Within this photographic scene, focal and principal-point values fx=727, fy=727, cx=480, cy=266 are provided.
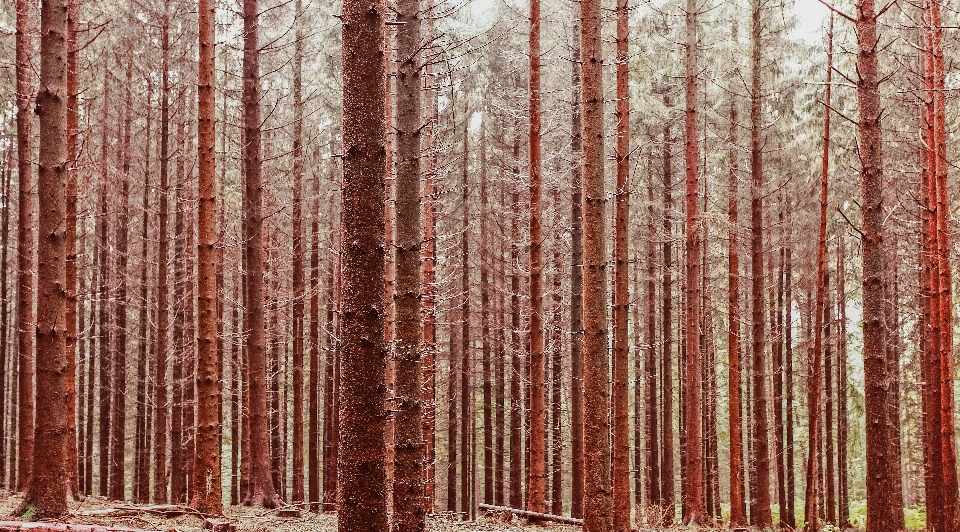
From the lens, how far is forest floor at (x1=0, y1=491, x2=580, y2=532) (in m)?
9.34

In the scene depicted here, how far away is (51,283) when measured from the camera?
27.6ft

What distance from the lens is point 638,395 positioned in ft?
107

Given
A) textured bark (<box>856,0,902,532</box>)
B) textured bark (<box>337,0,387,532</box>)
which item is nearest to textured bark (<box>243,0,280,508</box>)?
textured bark (<box>337,0,387,532</box>)

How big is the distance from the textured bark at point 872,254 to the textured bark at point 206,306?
802 cm

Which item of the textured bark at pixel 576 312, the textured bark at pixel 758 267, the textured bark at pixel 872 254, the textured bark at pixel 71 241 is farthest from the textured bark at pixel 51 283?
the textured bark at pixel 758 267

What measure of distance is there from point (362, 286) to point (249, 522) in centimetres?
702

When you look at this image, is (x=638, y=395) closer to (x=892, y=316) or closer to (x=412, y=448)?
(x=892, y=316)

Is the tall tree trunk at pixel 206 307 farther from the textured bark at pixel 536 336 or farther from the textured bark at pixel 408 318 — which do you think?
the textured bark at pixel 536 336

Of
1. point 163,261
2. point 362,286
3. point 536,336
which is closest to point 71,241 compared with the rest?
point 163,261

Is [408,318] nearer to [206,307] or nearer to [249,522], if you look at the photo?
[206,307]

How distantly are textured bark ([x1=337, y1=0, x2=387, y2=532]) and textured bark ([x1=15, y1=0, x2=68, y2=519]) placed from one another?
5009 millimetres

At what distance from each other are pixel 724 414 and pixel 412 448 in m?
34.7

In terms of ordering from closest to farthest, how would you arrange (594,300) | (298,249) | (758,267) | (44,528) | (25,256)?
1. (44,528)
2. (594,300)
3. (25,256)
4. (758,267)
5. (298,249)

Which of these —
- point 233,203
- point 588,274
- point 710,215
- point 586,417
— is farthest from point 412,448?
point 233,203
